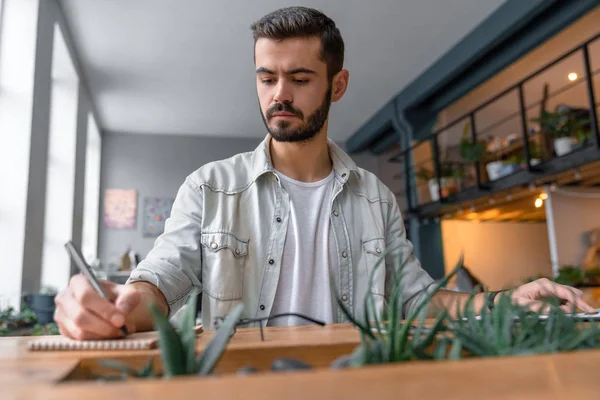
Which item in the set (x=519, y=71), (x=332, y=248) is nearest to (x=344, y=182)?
(x=332, y=248)

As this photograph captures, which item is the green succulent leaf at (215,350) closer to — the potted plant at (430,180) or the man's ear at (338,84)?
the man's ear at (338,84)

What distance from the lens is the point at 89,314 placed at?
572 mm

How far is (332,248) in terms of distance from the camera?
1.34m

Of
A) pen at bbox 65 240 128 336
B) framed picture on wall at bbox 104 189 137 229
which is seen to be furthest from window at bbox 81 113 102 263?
pen at bbox 65 240 128 336

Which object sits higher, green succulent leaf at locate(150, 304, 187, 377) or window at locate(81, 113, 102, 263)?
window at locate(81, 113, 102, 263)

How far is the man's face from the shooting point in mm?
1257

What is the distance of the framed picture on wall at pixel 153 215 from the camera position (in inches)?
271

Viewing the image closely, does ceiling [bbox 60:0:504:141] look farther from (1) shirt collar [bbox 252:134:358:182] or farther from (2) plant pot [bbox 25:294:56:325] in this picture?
(1) shirt collar [bbox 252:134:358:182]

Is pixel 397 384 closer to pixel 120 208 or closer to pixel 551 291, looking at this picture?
pixel 551 291

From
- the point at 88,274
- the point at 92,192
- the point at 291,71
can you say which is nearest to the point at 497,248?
the point at 92,192

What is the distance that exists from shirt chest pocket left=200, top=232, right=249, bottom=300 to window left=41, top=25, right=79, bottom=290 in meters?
3.72

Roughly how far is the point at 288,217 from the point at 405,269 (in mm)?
328

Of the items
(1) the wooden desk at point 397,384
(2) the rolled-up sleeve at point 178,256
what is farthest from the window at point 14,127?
(1) the wooden desk at point 397,384

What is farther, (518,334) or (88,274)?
(88,274)
